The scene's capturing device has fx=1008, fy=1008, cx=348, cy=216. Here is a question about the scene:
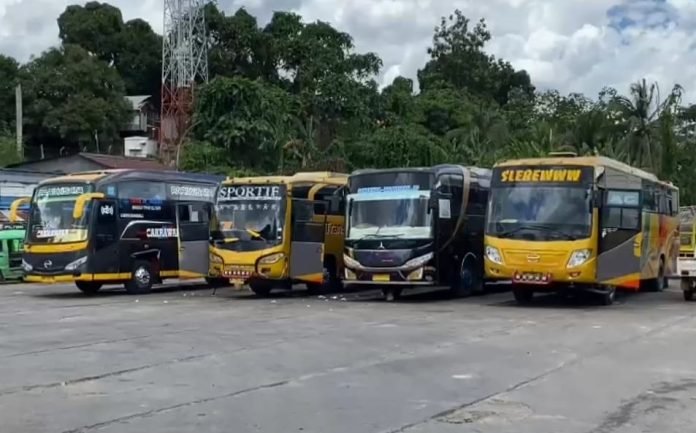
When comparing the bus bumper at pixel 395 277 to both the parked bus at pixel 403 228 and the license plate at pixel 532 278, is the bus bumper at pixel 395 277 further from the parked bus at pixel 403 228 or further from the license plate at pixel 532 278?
the license plate at pixel 532 278

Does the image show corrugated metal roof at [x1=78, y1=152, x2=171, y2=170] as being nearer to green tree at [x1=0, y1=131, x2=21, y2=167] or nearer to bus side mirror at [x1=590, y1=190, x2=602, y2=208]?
green tree at [x1=0, y1=131, x2=21, y2=167]

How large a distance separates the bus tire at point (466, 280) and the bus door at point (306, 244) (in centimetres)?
333

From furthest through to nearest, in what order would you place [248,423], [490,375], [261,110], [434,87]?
[434,87] < [261,110] < [490,375] < [248,423]

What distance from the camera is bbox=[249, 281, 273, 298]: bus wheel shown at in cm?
2563

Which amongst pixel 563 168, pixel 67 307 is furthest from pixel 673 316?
pixel 67 307

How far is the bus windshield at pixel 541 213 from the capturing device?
69.4 feet

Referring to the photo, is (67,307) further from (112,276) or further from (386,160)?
(386,160)

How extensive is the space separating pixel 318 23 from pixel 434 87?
47.4 feet

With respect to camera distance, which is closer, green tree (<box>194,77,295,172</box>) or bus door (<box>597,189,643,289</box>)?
bus door (<box>597,189,643,289</box>)

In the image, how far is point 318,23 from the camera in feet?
203

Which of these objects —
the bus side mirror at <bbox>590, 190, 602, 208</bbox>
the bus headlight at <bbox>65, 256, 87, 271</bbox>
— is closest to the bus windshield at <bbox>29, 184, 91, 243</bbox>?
the bus headlight at <bbox>65, 256, 87, 271</bbox>

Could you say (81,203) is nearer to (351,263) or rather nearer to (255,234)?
(255,234)

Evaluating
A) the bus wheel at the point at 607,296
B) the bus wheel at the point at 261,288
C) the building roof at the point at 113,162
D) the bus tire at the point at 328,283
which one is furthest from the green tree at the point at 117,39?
the bus wheel at the point at 607,296

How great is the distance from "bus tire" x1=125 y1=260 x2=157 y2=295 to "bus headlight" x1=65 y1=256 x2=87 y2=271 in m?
1.67
